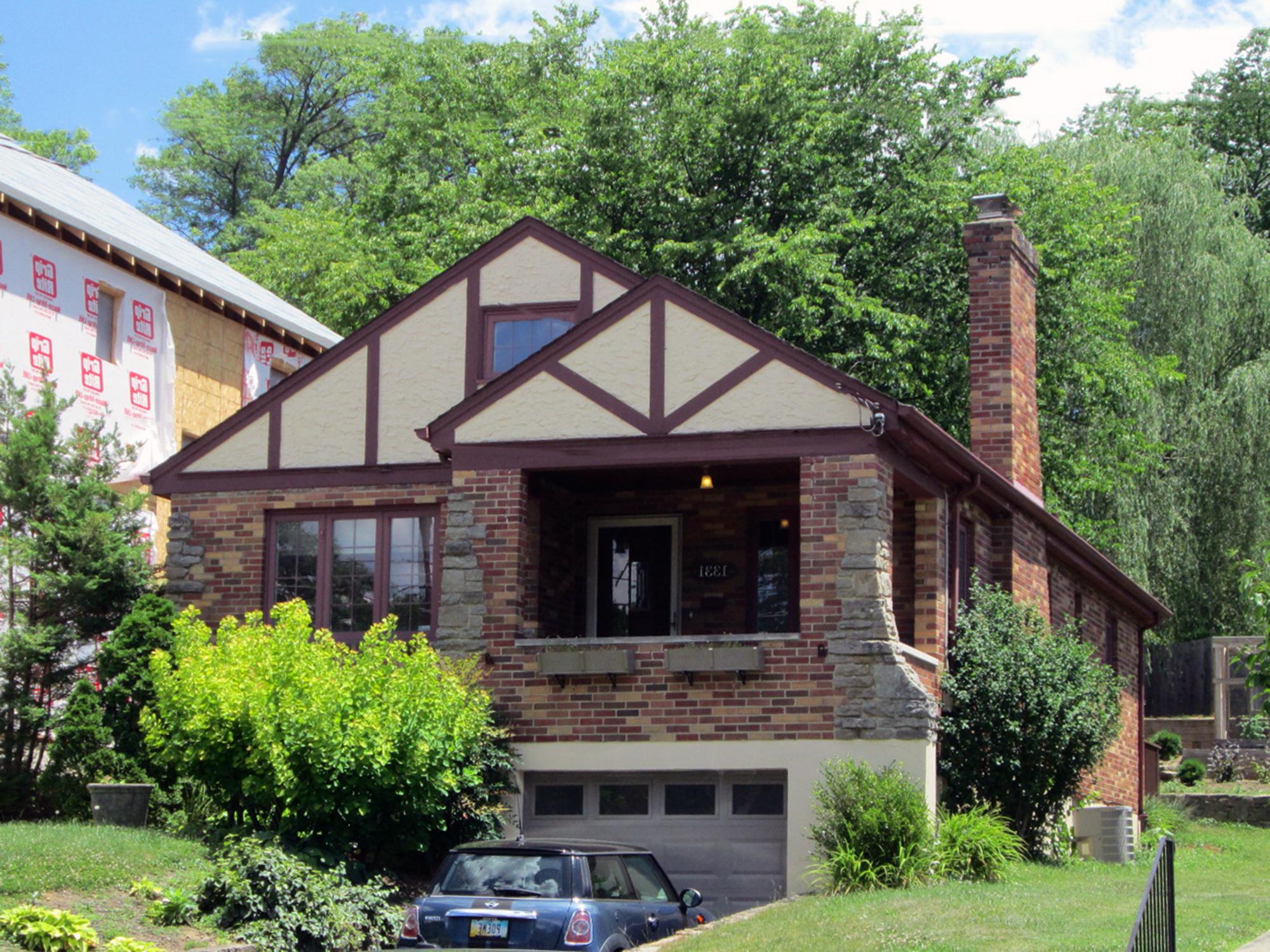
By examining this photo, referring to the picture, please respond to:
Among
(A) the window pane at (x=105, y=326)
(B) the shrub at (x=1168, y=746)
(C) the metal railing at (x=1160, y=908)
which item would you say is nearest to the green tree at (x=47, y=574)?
(A) the window pane at (x=105, y=326)

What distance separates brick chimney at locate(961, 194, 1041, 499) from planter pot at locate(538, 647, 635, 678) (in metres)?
6.29

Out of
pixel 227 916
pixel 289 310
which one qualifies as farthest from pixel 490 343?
pixel 289 310

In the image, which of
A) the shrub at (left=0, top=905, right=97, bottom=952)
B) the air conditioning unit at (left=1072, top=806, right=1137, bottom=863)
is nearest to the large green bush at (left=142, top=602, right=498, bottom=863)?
the shrub at (left=0, top=905, right=97, bottom=952)

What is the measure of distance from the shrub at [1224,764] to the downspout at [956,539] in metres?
13.8

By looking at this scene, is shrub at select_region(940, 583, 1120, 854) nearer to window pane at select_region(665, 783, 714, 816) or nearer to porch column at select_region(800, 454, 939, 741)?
porch column at select_region(800, 454, 939, 741)

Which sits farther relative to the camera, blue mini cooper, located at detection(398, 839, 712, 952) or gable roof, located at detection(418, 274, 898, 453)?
gable roof, located at detection(418, 274, 898, 453)

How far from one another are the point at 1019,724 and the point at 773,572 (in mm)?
3439

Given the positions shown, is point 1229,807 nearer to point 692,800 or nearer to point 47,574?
point 692,800

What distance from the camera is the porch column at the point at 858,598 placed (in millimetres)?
15984

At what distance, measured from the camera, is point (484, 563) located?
1755 cm

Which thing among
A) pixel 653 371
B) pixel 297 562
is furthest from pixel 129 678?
pixel 653 371

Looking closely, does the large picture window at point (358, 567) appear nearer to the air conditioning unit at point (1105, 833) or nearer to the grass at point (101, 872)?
the grass at point (101, 872)

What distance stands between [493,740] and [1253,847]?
37.6 feet

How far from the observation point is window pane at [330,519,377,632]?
19.1m
